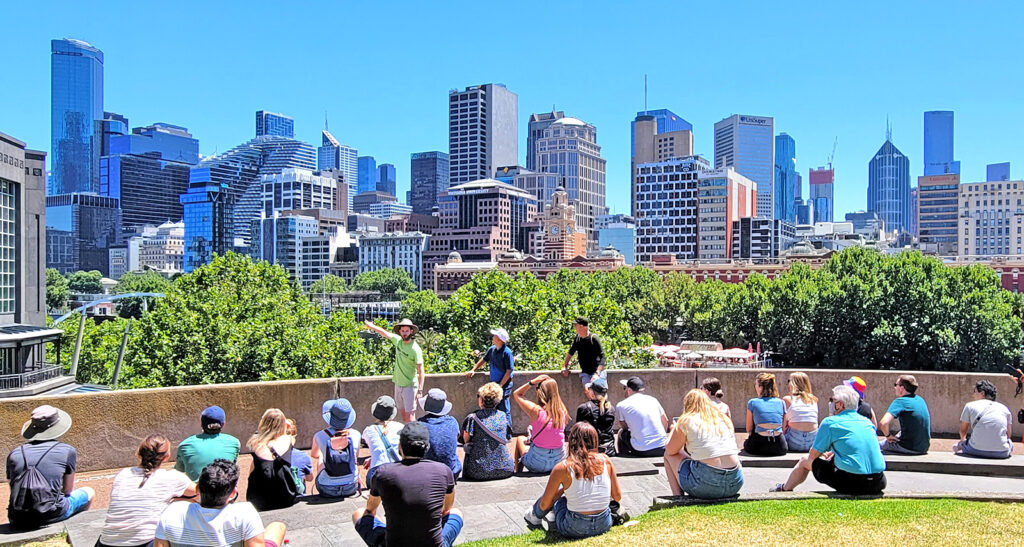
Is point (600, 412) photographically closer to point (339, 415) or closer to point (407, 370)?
point (407, 370)

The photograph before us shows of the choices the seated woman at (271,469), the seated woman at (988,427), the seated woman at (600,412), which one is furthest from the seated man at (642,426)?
the seated woman at (271,469)

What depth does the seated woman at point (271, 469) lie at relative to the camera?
Result: 27.0 ft

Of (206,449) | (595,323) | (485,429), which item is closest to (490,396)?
(485,429)

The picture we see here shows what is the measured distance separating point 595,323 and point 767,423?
23.2 m

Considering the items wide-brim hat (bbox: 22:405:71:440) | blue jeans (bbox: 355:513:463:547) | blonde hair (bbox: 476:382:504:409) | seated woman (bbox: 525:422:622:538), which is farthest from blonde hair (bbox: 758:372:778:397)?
wide-brim hat (bbox: 22:405:71:440)

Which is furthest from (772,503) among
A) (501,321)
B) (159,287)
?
(159,287)

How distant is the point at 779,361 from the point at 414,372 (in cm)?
5449

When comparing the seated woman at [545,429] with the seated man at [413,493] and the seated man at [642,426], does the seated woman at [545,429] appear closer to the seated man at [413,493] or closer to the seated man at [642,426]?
the seated man at [642,426]

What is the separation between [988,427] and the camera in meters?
10.3

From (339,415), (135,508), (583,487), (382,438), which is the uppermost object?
(339,415)

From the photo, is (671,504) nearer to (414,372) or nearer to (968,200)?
(414,372)

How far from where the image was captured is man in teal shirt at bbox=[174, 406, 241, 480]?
7.74 m

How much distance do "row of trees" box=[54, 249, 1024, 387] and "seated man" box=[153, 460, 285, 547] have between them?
2063 cm

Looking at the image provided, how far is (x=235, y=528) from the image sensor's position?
19.5 ft
